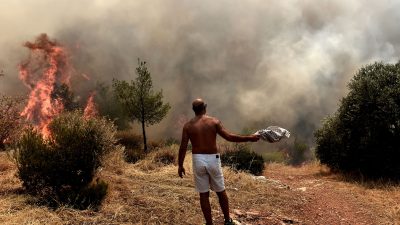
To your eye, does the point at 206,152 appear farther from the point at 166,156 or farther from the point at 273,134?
the point at 166,156

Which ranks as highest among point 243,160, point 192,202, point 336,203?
point 243,160

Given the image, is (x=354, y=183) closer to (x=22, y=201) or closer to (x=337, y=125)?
(x=337, y=125)

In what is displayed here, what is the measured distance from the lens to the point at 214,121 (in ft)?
25.0

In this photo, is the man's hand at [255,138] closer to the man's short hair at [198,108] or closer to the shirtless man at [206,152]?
the shirtless man at [206,152]

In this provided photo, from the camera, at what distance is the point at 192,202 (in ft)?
34.0

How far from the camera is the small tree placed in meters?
27.1

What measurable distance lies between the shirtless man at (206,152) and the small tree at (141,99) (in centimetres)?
1945

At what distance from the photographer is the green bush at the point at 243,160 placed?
19.1m

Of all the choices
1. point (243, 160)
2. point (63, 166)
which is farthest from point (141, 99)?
point (63, 166)

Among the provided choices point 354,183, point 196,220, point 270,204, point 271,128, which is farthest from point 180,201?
point 354,183

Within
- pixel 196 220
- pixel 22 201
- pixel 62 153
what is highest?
pixel 62 153

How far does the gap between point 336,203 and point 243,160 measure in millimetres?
8474

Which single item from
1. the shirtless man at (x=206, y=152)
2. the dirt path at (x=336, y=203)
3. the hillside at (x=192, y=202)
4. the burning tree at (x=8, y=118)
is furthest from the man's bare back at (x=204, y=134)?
the burning tree at (x=8, y=118)

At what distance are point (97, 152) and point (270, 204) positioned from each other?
472 centimetres
